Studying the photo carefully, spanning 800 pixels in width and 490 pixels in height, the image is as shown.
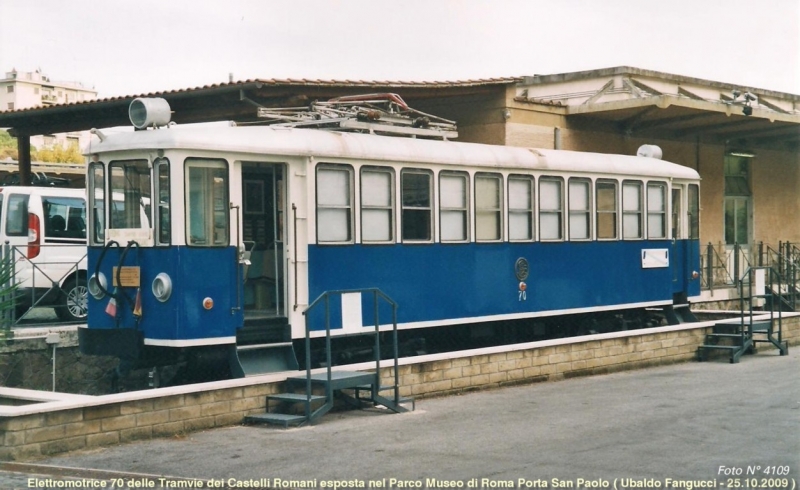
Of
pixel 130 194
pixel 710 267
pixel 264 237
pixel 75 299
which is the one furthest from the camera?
pixel 710 267

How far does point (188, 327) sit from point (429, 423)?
289 cm

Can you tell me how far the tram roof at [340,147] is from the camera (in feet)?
39.5

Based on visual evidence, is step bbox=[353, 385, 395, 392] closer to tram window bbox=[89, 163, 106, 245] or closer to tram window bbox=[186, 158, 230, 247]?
tram window bbox=[186, 158, 230, 247]

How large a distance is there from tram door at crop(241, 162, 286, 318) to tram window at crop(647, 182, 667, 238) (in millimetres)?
7664

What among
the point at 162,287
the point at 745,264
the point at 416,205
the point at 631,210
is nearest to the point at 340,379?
the point at 162,287

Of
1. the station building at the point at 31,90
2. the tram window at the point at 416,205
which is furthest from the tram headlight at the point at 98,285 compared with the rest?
the station building at the point at 31,90

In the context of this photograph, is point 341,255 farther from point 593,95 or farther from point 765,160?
point 765,160

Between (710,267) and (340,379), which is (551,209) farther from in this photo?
(710,267)

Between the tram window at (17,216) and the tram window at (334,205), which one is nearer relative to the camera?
the tram window at (334,205)

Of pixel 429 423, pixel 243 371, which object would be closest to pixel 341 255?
pixel 243 371

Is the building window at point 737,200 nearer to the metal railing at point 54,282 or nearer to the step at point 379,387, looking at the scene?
the metal railing at point 54,282

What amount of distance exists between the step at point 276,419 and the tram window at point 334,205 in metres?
2.77

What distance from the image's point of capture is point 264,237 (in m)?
13.0

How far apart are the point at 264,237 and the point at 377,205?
1.56 m
